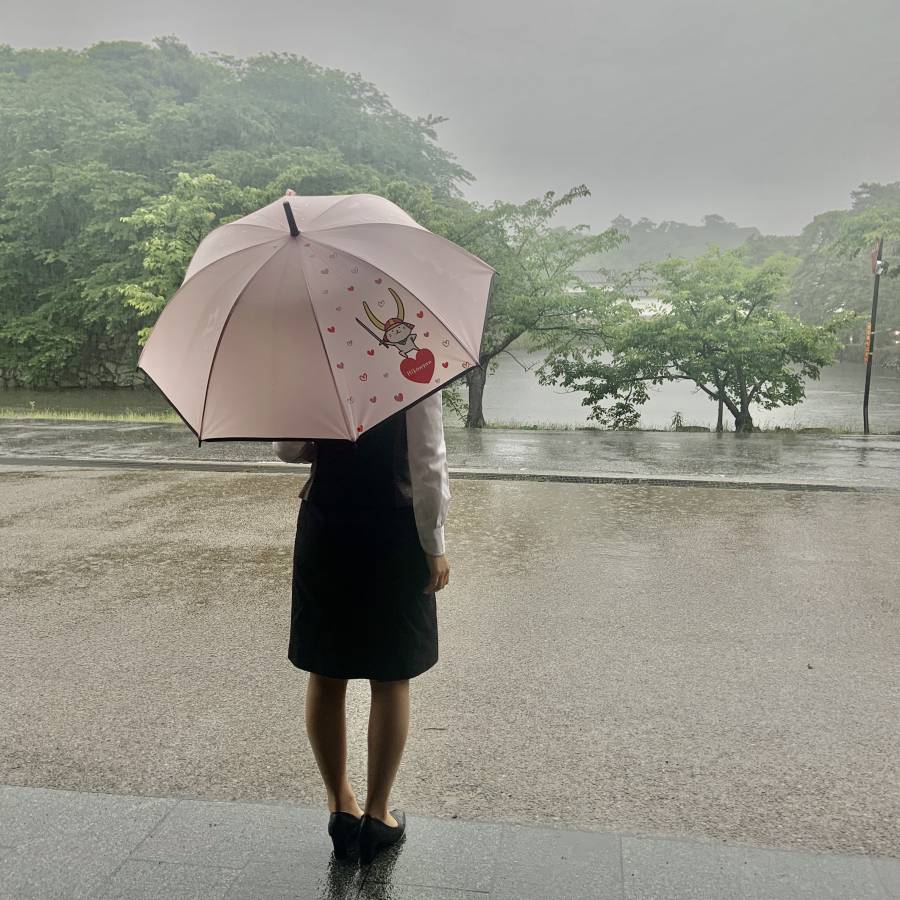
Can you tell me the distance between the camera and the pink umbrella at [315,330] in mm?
2139

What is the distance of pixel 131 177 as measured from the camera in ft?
77.5

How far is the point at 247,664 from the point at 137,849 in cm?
143

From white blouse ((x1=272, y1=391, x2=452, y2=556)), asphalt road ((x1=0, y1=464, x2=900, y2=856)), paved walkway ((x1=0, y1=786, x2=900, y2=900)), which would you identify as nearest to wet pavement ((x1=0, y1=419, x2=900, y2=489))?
asphalt road ((x1=0, y1=464, x2=900, y2=856))

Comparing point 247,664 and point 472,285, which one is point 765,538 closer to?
point 247,664

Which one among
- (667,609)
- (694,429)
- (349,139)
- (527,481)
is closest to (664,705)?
(667,609)

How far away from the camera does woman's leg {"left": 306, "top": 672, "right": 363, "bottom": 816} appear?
93.5 inches

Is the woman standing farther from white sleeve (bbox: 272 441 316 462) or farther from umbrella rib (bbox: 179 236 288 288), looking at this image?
umbrella rib (bbox: 179 236 288 288)

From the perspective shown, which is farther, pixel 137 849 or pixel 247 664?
pixel 247 664

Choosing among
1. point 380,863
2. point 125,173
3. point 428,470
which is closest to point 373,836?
point 380,863

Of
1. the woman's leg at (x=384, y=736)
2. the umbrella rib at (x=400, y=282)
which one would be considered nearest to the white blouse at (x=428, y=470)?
the umbrella rib at (x=400, y=282)

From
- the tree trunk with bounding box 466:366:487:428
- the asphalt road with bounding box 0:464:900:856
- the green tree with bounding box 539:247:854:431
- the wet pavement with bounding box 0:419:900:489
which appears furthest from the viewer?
the tree trunk with bounding box 466:366:487:428

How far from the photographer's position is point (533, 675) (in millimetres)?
3727

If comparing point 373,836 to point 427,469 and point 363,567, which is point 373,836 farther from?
point 427,469

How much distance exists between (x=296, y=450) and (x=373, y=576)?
39 cm
